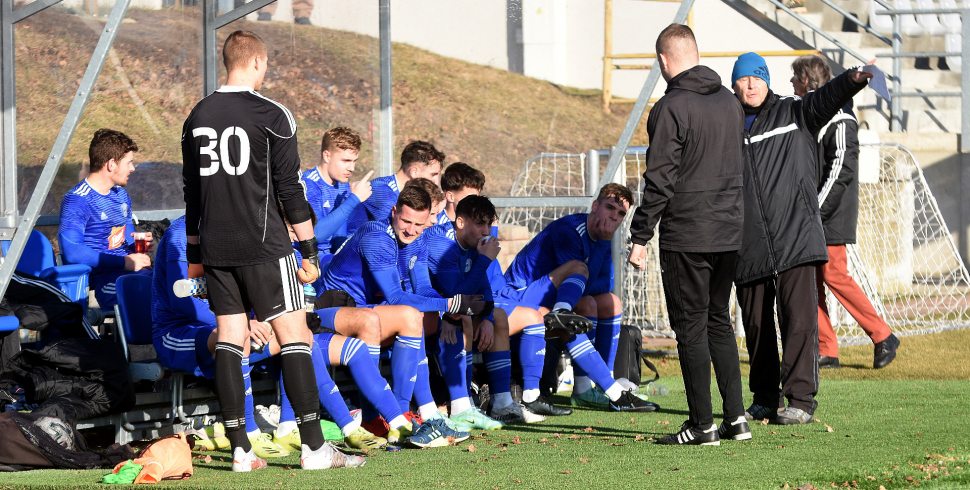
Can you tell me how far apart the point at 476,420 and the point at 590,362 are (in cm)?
86

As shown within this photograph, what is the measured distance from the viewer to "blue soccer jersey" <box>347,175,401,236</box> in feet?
Result: 21.1

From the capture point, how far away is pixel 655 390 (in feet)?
21.6

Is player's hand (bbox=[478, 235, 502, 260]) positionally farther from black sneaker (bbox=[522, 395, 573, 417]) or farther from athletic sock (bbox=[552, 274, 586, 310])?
black sneaker (bbox=[522, 395, 573, 417])

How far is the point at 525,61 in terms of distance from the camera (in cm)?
930

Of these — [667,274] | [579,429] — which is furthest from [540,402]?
[667,274]

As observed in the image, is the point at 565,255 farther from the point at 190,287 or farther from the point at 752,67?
the point at 190,287

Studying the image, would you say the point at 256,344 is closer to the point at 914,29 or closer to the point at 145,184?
the point at 145,184

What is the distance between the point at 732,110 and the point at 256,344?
7.53 ft

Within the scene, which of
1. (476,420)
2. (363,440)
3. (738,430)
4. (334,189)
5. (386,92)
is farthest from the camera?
(386,92)

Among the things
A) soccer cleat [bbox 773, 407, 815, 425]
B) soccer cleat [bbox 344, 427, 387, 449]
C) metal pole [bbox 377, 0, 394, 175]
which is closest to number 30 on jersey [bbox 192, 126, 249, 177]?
soccer cleat [bbox 344, 427, 387, 449]

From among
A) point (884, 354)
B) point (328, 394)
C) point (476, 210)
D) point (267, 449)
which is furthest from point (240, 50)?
point (884, 354)

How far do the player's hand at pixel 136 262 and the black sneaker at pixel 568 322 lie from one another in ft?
7.67

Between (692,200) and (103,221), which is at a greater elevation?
(692,200)

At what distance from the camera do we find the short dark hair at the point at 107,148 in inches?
241
